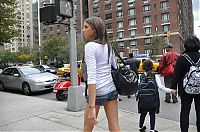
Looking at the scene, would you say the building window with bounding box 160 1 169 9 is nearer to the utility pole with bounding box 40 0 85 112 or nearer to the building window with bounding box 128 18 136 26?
the building window with bounding box 128 18 136 26

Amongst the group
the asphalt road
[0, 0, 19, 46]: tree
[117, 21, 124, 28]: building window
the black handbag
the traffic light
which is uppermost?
[117, 21, 124, 28]: building window

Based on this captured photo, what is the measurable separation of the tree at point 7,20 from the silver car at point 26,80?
376 centimetres

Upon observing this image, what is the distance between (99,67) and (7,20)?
49.8 feet

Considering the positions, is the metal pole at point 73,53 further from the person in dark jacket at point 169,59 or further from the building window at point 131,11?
the building window at point 131,11

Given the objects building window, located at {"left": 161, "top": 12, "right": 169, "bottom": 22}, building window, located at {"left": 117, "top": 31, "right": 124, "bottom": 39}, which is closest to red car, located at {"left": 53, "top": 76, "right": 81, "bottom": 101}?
building window, located at {"left": 161, "top": 12, "right": 169, "bottom": 22}

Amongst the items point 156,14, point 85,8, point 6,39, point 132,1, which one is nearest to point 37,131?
point 6,39

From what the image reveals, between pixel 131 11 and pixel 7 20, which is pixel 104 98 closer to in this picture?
pixel 7 20

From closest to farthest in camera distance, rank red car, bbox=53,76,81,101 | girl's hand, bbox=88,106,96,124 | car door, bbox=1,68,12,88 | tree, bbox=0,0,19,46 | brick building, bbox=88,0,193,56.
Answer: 1. girl's hand, bbox=88,106,96,124
2. red car, bbox=53,76,81,101
3. car door, bbox=1,68,12,88
4. tree, bbox=0,0,19,46
5. brick building, bbox=88,0,193,56

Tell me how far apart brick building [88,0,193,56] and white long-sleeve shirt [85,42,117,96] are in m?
56.3

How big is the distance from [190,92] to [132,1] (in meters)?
66.7

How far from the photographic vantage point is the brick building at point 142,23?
61.5 metres

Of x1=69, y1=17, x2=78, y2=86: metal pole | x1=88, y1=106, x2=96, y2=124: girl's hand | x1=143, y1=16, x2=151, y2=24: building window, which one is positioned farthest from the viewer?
x1=143, y1=16, x2=151, y2=24: building window

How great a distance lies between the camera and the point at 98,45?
301cm

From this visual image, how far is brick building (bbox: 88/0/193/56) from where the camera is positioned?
202 feet
